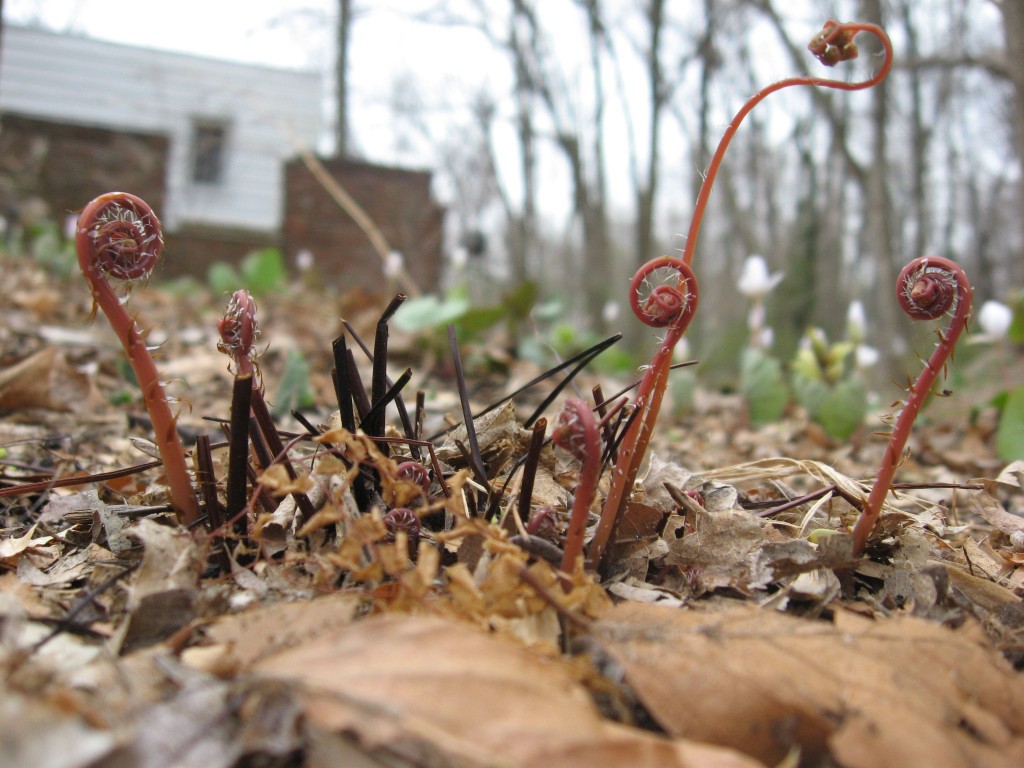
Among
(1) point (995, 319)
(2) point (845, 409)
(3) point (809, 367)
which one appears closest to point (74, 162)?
(3) point (809, 367)

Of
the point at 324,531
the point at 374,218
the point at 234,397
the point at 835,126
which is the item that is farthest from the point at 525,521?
the point at 835,126

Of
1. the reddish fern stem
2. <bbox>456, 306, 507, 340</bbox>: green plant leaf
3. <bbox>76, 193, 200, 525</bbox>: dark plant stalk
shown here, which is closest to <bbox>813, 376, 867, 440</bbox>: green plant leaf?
<bbox>456, 306, 507, 340</bbox>: green plant leaf

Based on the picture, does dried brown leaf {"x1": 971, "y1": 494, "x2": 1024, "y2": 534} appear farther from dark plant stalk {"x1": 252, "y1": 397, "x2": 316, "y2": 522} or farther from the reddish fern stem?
dark plant stalk {"x1": 252, "y1": 397, "x2": 316, "y2": 522}

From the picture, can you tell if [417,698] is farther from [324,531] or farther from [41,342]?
[41,342]

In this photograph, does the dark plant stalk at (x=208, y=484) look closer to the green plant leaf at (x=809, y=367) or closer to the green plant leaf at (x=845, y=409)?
the green plant leaf at (x=845, y=409)

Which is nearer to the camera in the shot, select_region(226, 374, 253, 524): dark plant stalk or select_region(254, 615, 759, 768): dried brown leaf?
select_region(254, 615, 759, 768): dried brown leaf

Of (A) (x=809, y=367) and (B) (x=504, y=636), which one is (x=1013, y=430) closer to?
(A) (x=809, y=367)
